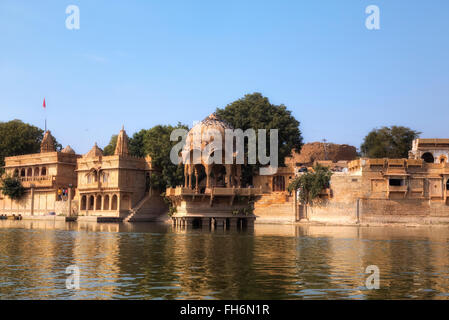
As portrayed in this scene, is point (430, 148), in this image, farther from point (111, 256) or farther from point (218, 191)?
point (111, 256)

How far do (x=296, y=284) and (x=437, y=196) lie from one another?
43343 mm

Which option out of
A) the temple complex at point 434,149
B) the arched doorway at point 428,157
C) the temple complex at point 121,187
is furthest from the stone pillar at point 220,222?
the arched doorway at point 428,157

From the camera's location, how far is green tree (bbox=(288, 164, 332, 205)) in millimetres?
55219

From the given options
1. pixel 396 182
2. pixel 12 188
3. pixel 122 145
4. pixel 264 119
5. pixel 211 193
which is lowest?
pixel 211 193

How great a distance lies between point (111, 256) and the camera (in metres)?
20.8

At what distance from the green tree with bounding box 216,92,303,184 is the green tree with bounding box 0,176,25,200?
29.1 m

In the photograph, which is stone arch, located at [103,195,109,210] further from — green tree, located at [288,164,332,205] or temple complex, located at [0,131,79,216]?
green tree, located at [288,164,332,205]

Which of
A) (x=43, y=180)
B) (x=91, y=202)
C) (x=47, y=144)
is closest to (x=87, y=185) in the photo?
(x=91, y=202)

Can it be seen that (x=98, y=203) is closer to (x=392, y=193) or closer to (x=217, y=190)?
(x=217, y=190)

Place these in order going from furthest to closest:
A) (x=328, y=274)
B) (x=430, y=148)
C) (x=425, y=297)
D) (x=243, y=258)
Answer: (x=430, y=148)
(x=243, y=258)
(x=328, y=274)
(x=425, y=297)

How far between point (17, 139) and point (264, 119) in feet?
129

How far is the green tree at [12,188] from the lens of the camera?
73625 mm

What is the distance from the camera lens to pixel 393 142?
66062 millimetres
